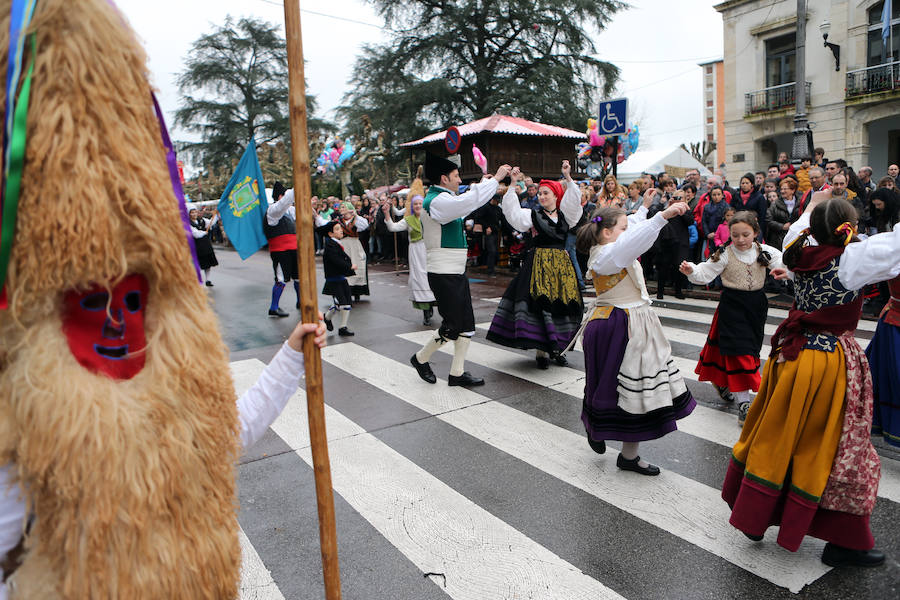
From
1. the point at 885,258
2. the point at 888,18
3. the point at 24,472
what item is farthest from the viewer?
the point at 888,18

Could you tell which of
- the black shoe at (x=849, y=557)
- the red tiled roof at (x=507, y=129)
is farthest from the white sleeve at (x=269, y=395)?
the red tiled roof at (x=507, y=129)

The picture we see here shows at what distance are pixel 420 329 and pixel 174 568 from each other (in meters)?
7.40

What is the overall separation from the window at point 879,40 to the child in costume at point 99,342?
26755 mm

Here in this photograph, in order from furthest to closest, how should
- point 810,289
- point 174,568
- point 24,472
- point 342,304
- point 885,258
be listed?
point 342,304
point 810,289
point 885,258
point 174,568
point 24,472

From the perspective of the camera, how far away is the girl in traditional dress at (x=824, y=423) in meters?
3.01

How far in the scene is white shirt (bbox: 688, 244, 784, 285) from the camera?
4.82m

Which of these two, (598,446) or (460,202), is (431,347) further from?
(598,446)

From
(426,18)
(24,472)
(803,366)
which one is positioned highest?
(426,18)

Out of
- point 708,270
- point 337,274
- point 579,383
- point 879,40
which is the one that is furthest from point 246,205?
point 879,40

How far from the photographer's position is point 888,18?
19.1 meters

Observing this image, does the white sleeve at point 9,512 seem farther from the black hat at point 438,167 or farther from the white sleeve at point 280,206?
the white sleeve at point 280,206

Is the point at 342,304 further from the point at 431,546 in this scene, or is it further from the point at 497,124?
the point at 497,124

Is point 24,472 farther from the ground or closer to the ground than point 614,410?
farther from the ground

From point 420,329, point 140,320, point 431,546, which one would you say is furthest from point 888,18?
point 140,320
